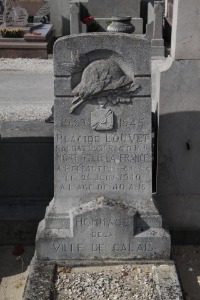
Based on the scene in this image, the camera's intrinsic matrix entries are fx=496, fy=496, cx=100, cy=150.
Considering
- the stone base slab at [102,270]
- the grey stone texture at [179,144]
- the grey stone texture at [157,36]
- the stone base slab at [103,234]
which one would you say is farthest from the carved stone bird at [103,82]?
the grey stone texture at [157,36]

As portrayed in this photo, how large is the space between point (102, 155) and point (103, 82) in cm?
72

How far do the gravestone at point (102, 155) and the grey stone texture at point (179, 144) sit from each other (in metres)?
0.72

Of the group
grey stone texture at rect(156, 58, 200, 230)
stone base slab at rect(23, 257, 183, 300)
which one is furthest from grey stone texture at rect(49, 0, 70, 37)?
stone base slab at rect(23, 257, 183, 300)

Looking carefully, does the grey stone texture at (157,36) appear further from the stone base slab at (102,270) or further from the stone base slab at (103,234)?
the stone base slab at (102,270)

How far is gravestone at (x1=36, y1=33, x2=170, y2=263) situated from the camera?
4.51 m

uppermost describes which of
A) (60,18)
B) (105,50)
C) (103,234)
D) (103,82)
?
(105,50)

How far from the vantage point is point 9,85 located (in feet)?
42.2

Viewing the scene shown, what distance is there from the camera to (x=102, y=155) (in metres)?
4.80

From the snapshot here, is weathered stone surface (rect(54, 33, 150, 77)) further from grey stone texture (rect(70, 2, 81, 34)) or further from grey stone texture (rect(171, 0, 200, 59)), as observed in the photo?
grey stone texture (rect(70, 2, 81, 34))

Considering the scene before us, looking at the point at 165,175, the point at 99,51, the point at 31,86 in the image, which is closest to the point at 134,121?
the point at 99,51

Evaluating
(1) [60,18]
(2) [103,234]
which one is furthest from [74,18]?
(2) [103,234]

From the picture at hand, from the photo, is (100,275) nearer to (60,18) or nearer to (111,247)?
(111,247)

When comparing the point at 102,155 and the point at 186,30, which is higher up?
the point at 186,30

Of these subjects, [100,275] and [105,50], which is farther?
[100,275]
